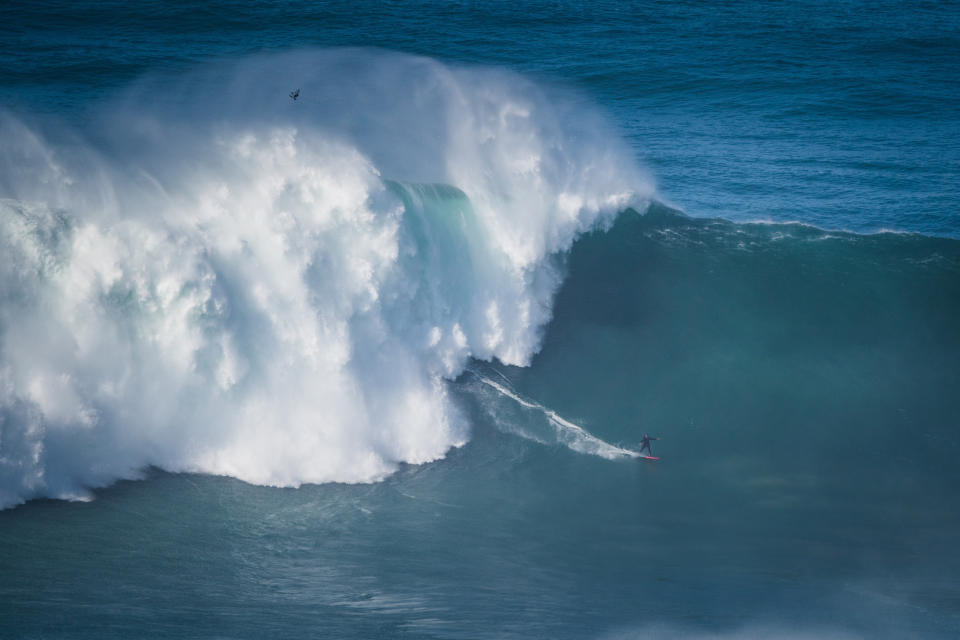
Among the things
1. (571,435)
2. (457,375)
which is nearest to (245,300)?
(457,375)

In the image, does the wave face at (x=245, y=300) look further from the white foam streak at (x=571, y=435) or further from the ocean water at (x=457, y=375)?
the white foam streak at (x=571, y=435)

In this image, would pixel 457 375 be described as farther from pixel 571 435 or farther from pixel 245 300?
pixel 245 300

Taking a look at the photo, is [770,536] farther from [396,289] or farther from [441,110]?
[441,110]

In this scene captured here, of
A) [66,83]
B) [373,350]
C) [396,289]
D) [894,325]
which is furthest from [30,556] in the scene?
[66,83]

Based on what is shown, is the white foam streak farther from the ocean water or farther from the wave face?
the wave face

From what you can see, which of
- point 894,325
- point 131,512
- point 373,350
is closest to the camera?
point 131,512

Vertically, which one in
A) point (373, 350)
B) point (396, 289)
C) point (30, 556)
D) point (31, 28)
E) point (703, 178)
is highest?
point (31, 28)

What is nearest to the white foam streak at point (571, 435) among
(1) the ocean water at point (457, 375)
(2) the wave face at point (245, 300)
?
(1) the ocean water at point (457, 375)
